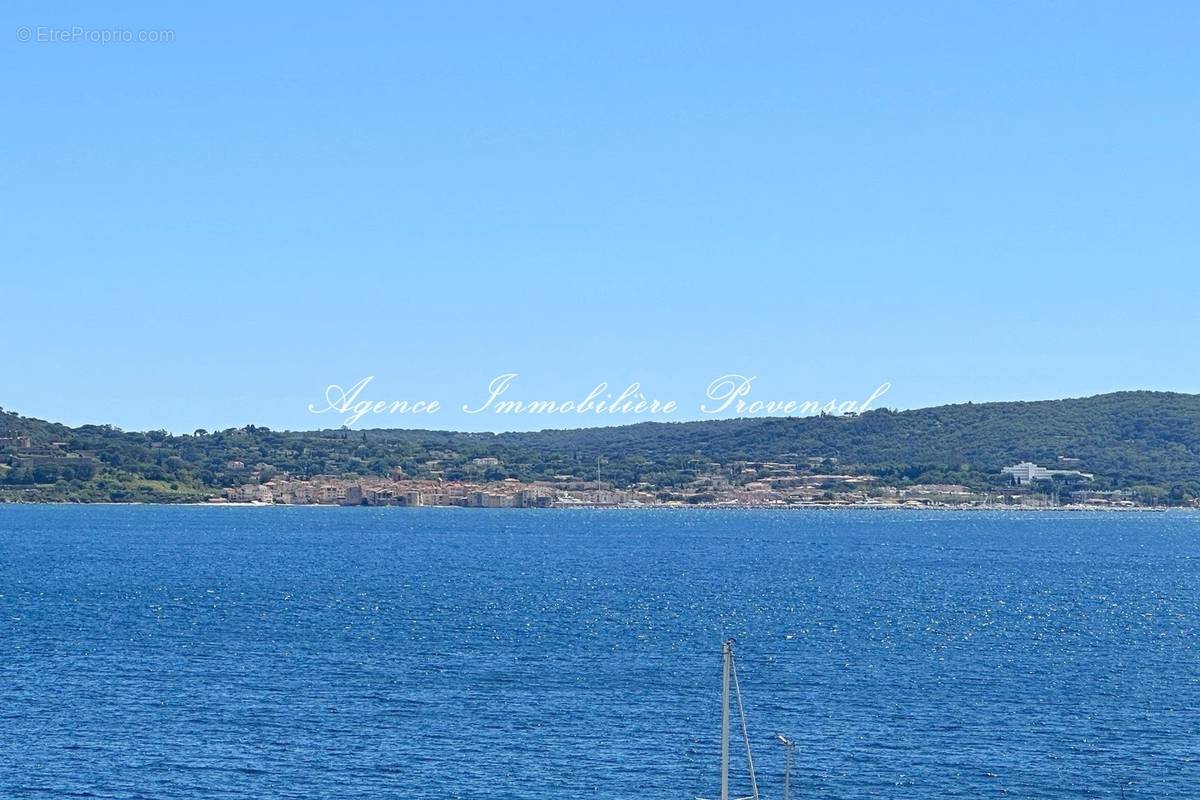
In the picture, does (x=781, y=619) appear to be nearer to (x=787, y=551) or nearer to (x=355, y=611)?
(x=355, y=611)

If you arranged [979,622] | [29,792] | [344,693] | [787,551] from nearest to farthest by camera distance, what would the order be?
[29,792]
[344,693]
[979,622]
[787,551]

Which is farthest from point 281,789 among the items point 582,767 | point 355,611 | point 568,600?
point 568,600

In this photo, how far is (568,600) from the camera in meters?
121

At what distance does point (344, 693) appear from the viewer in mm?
73312

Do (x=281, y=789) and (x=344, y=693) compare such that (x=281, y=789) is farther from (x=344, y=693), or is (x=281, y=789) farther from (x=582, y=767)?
(x=344, y=693)

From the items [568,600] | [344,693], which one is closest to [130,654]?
[344,693]

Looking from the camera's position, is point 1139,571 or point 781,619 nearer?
point 781,619

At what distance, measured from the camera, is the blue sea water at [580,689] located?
57.2m

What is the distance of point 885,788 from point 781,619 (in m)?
51.4

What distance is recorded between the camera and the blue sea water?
57.2 metres

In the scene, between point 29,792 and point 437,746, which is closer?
point 29,792

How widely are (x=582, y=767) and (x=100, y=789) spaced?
55.0ft

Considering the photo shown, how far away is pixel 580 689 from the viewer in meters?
74.4

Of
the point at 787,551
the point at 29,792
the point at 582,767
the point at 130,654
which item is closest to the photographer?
the point at 29,792
